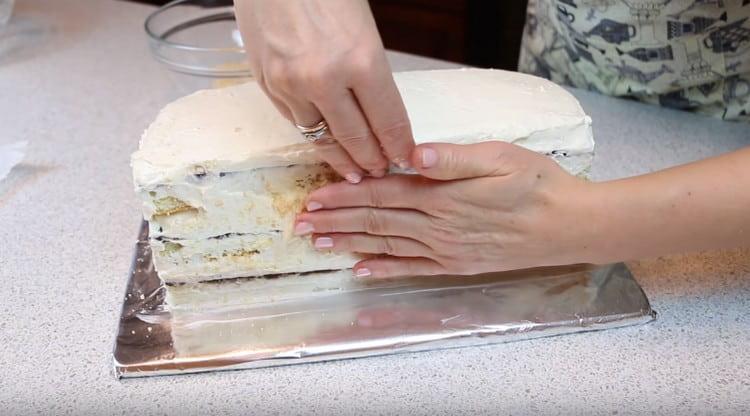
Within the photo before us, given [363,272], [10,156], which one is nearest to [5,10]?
[10,156]

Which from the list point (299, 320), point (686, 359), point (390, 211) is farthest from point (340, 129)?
point (686, 359)

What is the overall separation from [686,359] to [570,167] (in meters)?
0.29

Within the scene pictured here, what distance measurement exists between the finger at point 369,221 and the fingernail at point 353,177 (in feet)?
0.15

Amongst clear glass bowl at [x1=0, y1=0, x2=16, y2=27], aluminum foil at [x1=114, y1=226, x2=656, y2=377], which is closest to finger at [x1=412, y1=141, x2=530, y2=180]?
aluminum foil at [x1=114, y1=226, x2=656, y2=377]

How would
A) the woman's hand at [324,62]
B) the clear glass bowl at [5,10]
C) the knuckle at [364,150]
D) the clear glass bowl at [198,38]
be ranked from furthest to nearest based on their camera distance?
the clear glass bowl at [5,10] < the clear glass bowl at [198,38] < the knuckle at [364,150] < the woman's hand at [324,62]

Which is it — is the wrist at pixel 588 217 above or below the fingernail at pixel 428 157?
below

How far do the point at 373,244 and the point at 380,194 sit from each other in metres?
0.09

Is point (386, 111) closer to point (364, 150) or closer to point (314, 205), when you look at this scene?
point (364, 150)

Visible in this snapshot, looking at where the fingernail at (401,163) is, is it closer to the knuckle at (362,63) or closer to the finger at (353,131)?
the finger at (353,131)

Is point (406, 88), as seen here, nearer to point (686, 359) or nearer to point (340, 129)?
point (340, 129)

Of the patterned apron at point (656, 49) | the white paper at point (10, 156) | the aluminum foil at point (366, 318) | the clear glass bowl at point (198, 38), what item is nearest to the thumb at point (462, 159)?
the aluminum foil at point (366, 318)

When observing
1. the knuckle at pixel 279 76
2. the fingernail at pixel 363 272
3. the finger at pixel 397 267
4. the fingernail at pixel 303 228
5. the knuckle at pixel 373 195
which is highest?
the knuckle at pixel 279 76

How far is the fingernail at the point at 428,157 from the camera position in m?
0.80

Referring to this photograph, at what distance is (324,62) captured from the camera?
0.66 meters
